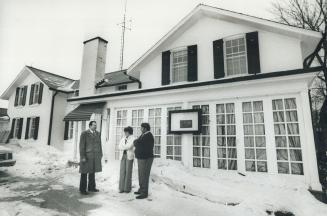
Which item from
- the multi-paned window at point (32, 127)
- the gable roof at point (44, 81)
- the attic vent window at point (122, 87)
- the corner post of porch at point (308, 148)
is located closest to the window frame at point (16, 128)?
the multi-paned window at point (32, 127)

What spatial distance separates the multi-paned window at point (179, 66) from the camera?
416 inches

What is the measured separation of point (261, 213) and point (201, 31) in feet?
26.5

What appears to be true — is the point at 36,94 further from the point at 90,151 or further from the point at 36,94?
the point at 90,151

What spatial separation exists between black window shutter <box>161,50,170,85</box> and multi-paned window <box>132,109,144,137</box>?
218 cm

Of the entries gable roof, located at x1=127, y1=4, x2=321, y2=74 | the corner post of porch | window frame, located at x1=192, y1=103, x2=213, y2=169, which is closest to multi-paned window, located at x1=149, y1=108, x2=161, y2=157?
window frame, located at x1=192, y1=103, x2=213, y2=169

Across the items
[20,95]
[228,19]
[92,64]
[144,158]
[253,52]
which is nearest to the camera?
[144,158]

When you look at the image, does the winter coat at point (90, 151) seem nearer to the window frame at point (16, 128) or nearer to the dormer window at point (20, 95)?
the window frame at point (16, 128)

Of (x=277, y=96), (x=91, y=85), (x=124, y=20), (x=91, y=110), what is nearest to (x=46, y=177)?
(x=91, y=110)

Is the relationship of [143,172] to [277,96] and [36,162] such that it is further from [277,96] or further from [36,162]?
[36,162]

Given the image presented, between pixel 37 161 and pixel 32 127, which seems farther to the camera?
pixel 32 127

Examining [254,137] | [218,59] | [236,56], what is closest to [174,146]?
[254,137]

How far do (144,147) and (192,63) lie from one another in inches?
210

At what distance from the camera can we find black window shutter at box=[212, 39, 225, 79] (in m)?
9.29

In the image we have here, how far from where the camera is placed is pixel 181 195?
6.09 metres
